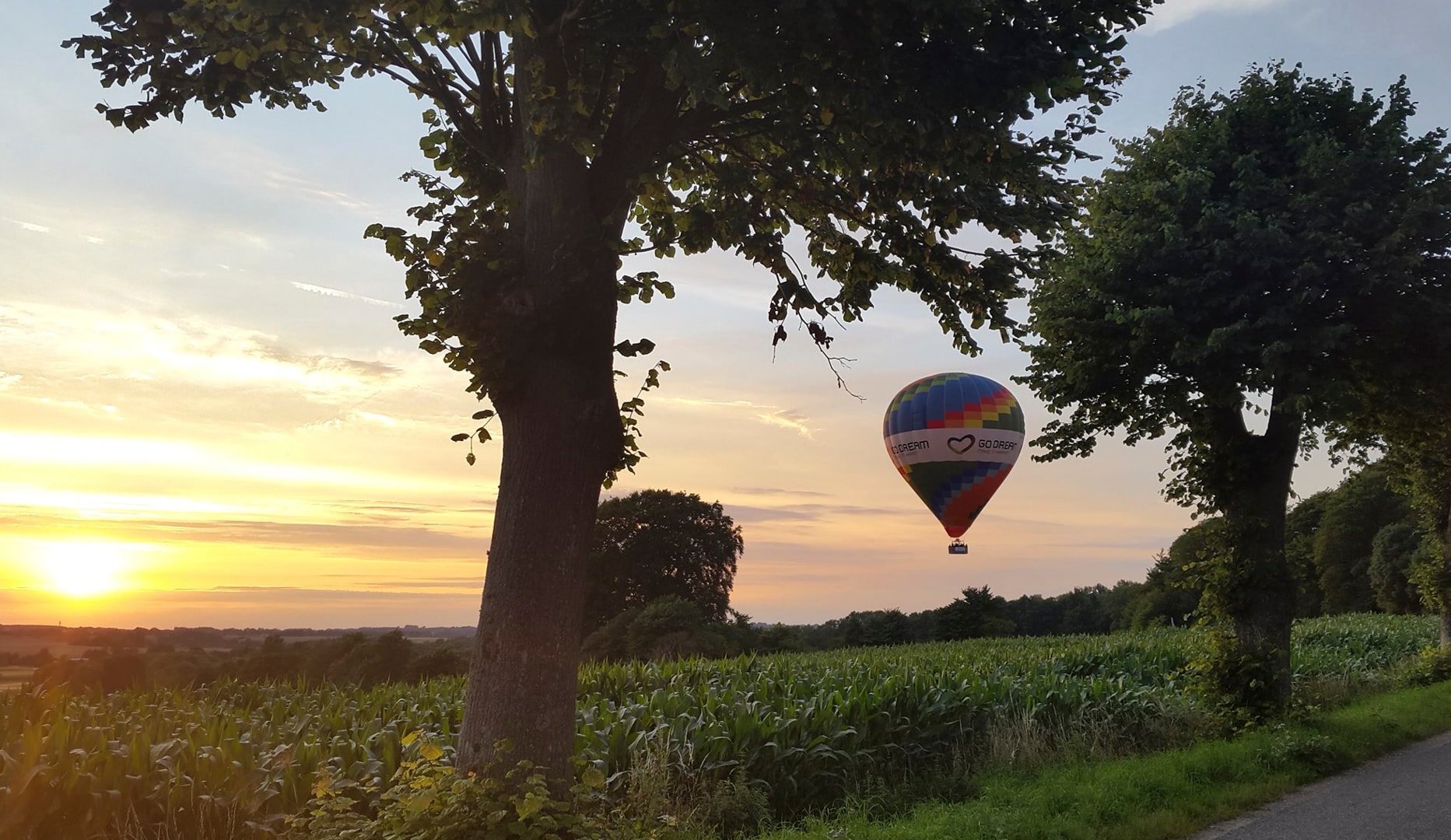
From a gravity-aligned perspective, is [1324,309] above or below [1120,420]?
above

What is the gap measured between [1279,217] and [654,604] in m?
37.1

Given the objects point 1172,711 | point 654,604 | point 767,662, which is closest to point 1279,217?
point 1172,711

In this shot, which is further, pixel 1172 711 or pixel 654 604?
pixel 654 604

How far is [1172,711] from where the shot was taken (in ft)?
48.0

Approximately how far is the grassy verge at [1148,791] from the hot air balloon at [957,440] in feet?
34.4

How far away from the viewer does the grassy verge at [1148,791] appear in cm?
834

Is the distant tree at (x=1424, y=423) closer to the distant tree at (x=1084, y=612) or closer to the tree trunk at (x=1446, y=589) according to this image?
the tree trunk at (x=1446, y=589)

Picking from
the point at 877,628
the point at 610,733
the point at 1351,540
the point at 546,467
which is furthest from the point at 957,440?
the point at 1351,540

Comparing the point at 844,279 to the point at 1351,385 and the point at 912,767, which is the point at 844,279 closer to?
the point at 912,767

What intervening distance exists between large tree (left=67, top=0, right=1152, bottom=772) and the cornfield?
225cm

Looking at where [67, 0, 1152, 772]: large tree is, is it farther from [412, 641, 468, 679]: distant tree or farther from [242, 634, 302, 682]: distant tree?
[412, 641, 468, 679]: distant tree

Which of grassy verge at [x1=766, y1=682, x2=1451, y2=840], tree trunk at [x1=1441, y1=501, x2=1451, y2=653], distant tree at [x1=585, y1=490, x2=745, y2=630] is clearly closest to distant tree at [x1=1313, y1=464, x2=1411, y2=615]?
distant tree at [x1=585, y1=490, x2=745, y2=630]

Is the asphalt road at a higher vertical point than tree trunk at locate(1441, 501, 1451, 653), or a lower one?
lower

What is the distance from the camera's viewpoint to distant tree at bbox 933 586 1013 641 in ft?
194
